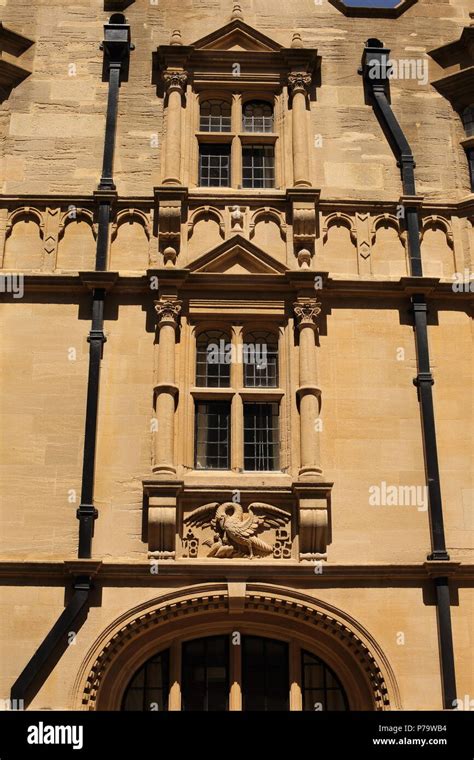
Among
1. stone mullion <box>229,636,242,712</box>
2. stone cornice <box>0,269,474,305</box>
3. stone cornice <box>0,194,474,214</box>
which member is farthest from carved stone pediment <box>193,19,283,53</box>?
stone mullion <box>229,636,242,712</box>

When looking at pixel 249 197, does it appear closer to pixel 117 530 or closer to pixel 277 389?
pixel 277 389

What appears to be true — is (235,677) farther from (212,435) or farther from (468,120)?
(468,120)

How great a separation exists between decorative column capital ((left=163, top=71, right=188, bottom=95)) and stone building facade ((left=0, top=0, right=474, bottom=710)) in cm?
15

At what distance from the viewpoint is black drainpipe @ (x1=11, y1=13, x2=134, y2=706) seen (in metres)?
13.8

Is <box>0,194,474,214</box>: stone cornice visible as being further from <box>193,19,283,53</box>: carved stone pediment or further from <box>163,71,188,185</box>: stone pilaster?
<box>193,19,283,53</box>: carved stone pediment

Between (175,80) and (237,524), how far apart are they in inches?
303

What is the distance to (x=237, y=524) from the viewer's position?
48.2ft

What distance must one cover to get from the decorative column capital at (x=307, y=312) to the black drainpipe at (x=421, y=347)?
1.49 metres

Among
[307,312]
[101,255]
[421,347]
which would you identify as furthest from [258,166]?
[421,347]

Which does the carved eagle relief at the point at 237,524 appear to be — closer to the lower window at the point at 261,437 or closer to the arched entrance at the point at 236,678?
the lower window at the point at 261,437

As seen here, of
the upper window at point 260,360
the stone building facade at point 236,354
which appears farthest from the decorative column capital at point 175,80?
the upper window at point 260,360

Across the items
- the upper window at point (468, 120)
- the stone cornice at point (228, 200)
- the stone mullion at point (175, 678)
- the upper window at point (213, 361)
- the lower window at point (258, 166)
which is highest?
the upper window at point (468, 120)

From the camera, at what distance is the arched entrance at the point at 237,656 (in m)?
14.2

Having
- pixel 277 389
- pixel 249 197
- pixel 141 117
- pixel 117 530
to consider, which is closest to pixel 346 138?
pixel 249 197
